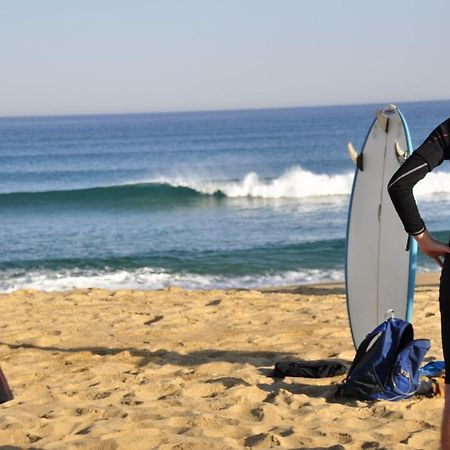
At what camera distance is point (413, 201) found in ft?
11.9

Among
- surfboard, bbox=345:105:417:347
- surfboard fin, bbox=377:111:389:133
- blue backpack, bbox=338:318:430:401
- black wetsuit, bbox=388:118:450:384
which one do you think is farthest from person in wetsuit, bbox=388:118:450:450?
surfboard fin, bbox=377:111:389:133

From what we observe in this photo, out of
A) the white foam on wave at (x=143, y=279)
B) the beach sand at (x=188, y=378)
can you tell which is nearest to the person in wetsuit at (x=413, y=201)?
the beach sand at (x=188, y=378)

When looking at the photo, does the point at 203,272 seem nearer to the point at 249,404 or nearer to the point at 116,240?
the point at 116,240

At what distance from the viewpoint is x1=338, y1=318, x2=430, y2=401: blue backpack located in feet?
16.8

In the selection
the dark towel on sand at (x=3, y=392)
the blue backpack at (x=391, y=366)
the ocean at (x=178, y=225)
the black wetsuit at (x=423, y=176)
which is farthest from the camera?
the ocean at (x=178, y=225)

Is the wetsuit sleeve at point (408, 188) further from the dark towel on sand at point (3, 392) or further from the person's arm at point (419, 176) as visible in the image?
the dark towel on sand at point (3, 392)

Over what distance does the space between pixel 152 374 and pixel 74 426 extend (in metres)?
1.26

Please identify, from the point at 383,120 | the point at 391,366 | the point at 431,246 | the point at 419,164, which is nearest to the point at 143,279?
the point at 383,120

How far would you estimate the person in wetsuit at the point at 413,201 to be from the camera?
345 cm

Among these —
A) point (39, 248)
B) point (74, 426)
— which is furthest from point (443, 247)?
point (39, 248)

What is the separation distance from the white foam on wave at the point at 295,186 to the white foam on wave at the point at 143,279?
11.4 metres

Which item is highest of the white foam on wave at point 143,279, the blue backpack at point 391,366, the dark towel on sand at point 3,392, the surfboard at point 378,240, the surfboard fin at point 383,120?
the surfboard fin at point 383,120

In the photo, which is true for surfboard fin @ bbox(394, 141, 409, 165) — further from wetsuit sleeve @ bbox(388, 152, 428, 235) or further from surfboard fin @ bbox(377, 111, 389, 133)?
wetsuit sleeve @ bbox(388, 152, 428, 235)

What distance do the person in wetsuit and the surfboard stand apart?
204 cm
